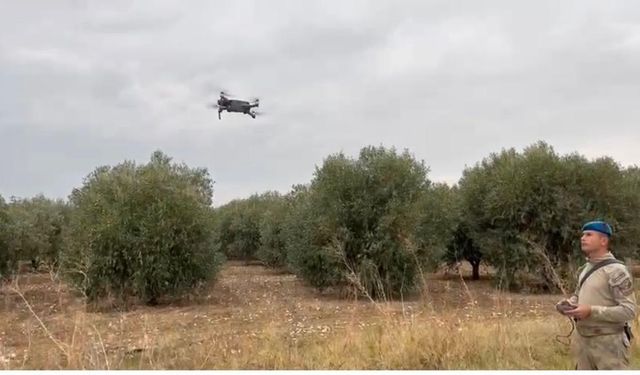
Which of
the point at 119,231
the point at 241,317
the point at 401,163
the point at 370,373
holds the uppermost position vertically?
the point at 401,163

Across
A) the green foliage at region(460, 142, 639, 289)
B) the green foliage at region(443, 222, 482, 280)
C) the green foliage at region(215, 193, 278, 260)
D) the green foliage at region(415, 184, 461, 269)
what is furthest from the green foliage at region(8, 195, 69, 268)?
the green foliage at region(443, 222, 482, 280)

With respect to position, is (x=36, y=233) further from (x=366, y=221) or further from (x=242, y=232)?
(x=242, y=232)

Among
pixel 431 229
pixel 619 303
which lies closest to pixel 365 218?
pixel 431 229

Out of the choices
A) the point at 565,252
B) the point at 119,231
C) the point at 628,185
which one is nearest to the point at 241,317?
the point at 119,231

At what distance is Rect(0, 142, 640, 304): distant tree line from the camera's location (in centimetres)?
2077

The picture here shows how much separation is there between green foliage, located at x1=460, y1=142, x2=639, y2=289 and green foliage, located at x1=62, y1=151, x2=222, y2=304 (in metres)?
11.5

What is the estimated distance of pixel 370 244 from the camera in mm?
21609

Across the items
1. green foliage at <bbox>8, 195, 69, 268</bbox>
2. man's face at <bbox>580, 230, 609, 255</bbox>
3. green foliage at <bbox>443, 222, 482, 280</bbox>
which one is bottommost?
green foliage at <bbox>443, 222, 482, 280</bbox>

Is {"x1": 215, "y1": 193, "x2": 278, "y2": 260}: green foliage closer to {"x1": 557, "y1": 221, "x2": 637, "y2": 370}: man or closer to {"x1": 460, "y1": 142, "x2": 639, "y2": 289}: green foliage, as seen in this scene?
{"x1": 460, "y1": 142, "x2": 639, "y2": 289}: green foliage

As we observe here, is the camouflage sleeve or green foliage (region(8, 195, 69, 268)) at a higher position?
green foliage (region(8, 195, 69, 268))

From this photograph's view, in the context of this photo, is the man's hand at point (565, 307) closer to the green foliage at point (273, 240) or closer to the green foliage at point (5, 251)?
the green foliage at point (5, 251)

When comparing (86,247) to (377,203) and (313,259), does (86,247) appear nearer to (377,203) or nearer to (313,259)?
(313,259)

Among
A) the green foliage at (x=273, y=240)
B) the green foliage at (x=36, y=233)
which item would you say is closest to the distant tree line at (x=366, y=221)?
the green foliage at (x=36, y=233)

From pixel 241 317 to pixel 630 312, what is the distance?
1202 cm
